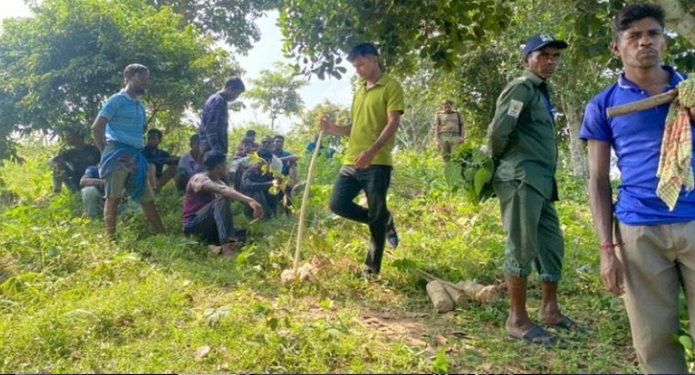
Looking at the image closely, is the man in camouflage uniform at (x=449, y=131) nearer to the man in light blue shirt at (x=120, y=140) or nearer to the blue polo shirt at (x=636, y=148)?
the man in light blue shirt at (x=120, y=140)

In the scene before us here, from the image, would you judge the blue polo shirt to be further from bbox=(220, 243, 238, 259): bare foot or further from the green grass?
bbox=(220, 243, 238, 259): bare foot

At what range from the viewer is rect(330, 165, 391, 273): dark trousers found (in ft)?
13.5

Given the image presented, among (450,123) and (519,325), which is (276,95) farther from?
(519,325)

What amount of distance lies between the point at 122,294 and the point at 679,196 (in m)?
3.13

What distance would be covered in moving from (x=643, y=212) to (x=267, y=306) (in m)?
2.07

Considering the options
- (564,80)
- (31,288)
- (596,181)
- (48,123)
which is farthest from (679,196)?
(564,80)

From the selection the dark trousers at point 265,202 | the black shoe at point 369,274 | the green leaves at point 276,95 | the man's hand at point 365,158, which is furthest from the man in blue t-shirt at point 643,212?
the green leaves at point 276,95

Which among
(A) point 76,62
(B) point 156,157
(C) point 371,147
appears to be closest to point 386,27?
(C) point 371,147

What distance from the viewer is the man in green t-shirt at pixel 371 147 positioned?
407 cm

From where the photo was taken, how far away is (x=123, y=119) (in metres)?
5.40

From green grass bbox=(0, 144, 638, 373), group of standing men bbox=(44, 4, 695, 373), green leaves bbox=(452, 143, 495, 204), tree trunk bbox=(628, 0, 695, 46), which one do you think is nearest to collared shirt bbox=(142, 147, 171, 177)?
green grass bbox=(0, 144, 638, 373)

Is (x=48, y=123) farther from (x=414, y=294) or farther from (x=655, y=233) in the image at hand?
(x=655, y=233)

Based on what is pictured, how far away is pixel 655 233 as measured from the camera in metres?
2.20

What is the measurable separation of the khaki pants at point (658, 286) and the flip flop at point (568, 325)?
0.90 metres
